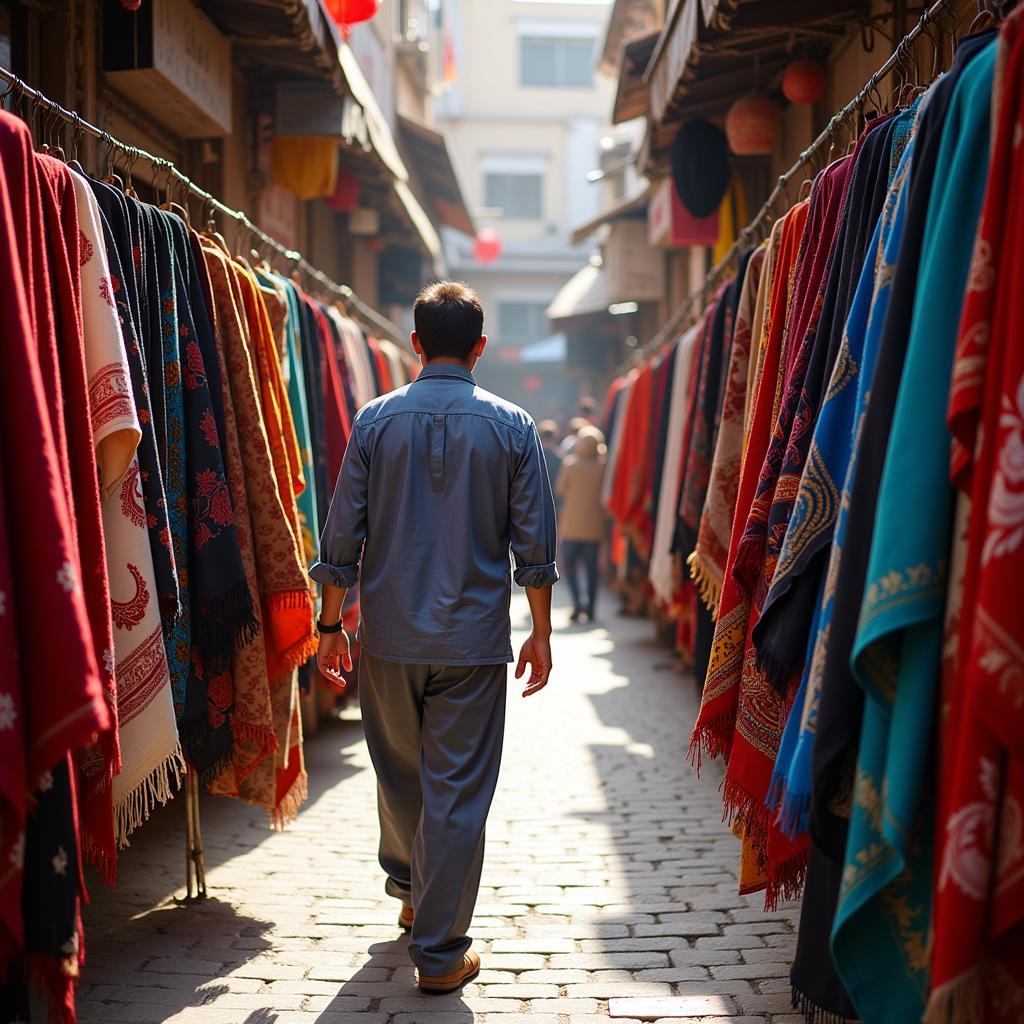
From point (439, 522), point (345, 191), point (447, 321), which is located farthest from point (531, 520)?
point (345, 191)

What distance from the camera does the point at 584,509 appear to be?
44.2 ft

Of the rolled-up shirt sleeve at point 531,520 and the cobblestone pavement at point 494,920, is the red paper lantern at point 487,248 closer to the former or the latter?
the cobblestone pavement at point 494,920

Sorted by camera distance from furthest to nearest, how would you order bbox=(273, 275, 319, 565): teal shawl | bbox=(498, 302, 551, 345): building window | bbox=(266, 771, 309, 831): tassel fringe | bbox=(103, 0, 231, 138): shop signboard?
bbox=(498, 302, 551, 345): building window, bbox=(103, 0, 231, 138): shop signboard, bbox=(273, 275, 319, 565): teal shawl, bbox=(266, 771, 309, 831): tassel fringe

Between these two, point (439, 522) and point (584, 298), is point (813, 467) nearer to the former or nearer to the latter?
point (439, 522)

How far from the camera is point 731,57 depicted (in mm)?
7531

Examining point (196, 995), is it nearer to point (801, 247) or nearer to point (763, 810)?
point (763, 810)

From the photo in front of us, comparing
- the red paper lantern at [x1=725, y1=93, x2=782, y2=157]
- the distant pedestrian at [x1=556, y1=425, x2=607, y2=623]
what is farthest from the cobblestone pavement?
the distant pedestrian at [x1=556, y1=425, x2=607, y2=623]

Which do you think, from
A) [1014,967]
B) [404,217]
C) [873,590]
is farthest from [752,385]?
[404,217]

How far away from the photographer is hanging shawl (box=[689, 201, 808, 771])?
346 cm

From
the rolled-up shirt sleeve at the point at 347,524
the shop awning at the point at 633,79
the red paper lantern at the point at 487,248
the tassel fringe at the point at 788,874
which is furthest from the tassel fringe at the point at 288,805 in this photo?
the red paper lantern at the point at 487,248

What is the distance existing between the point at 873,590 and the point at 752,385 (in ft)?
6.07

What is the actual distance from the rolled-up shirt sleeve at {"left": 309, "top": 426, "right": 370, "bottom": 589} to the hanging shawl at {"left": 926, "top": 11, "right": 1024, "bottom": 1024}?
79.6 inches

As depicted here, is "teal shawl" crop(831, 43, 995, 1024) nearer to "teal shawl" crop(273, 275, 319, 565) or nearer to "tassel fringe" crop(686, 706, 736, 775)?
"tassel fringe" crop(686, 706, 736, 775)

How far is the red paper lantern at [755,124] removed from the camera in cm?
809
